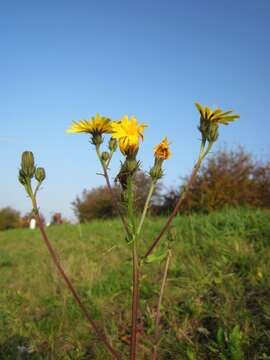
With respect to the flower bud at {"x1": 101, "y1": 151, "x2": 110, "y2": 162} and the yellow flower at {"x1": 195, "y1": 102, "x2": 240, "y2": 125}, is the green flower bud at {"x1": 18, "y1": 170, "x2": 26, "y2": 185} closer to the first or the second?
the flower bud at {"x1": 101, "y1": 151, "x2": 110, "y2": 162}

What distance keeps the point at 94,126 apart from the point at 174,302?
5.97ft

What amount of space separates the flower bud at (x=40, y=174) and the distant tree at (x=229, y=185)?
7.95 m

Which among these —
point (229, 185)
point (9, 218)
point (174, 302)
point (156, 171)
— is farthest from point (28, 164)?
point (9, 218)

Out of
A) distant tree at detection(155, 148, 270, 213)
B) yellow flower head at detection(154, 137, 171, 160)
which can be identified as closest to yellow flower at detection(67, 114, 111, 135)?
yellow flower head at detection(154, 137, 171, 160)

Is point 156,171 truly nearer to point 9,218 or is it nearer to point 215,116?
point 215,116

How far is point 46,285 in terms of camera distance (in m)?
3.67

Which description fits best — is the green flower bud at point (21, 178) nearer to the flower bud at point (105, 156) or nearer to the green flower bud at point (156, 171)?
the flower bud at point (105, 156)

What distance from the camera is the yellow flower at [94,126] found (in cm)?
153

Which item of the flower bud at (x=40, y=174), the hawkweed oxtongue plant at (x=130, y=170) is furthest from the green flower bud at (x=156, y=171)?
the flower bud at (x=40, y=174)

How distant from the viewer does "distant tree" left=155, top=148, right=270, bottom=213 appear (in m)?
9.32

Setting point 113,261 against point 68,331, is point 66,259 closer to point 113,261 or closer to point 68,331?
point 113,261

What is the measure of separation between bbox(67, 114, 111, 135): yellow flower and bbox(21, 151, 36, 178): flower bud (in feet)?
0.73

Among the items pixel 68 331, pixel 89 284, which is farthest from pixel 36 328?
pixel 89 284

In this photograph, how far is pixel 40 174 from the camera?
60.6 inches
